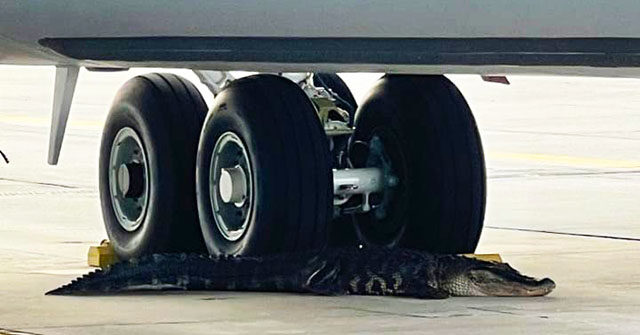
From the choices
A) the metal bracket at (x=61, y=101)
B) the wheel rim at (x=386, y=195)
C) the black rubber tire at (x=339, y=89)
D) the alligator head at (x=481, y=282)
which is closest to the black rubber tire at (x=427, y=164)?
the wheel rim at (x=386, y=195)

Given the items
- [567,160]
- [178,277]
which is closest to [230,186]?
[178,277]

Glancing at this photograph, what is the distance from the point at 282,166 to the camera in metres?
8.37

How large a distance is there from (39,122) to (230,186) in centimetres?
1301

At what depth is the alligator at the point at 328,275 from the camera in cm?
834

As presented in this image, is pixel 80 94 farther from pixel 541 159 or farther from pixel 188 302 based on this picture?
pixel 188 302

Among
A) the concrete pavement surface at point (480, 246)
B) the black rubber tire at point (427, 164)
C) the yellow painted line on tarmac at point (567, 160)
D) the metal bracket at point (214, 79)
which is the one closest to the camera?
the concrete pavement surface at point (480, 246)

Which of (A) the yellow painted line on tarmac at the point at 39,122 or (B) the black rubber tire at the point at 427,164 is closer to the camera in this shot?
(B) the black rubber tire at the point at 427,164

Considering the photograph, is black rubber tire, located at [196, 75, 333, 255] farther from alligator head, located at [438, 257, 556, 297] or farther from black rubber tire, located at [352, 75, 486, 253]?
black rubber tire, located at [352, 75, 486, 253]

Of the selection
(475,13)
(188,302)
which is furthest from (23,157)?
(475,13)

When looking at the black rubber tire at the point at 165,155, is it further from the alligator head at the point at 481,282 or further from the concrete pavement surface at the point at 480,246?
the alligator head at the point at 481,282

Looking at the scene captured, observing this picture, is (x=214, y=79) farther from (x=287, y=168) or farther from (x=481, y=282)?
(x=481, y=282)

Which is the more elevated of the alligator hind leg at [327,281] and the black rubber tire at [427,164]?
the black rubber tire at [427,164]

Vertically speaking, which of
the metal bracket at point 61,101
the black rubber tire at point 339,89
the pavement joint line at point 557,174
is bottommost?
the metal bracket at point 61,101

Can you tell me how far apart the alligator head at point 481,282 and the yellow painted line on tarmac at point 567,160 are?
7673 millimetres
